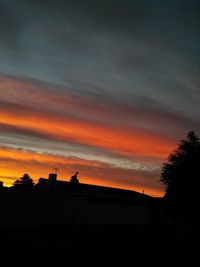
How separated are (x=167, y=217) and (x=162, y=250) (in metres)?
41.0

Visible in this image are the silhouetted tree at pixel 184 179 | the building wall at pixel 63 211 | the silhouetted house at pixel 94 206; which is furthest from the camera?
the silhouetted tree at pixel 184 179

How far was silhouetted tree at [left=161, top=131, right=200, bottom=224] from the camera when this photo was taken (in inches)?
2346

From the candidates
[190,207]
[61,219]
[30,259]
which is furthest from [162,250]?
[190,207]

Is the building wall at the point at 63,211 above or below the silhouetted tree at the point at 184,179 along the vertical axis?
below

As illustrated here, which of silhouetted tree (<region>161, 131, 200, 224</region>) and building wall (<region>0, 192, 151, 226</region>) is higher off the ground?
silhouetted tree (<region>161, 131, 200, 224</region>)

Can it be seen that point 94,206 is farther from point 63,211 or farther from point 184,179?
point 184,179

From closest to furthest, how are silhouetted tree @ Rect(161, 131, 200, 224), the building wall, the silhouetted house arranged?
the building wall, the silhouetted house, silhouetted tree @ Rect(161, 131, 200, 224)

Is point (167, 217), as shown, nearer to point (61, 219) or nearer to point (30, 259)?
point (61, 219)

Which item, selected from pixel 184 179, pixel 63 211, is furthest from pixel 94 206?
pixel 184 179

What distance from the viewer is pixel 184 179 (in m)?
64.9

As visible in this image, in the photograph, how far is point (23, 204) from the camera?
120ft

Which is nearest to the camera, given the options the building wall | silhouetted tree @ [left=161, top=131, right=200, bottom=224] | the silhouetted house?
the building wall

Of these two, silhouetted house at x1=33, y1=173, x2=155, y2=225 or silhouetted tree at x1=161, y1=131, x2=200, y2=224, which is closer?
silhouetted house at x1=33, y1=173, x2=155, y2=225

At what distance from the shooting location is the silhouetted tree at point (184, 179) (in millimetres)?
59594
